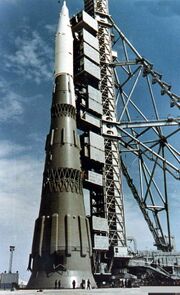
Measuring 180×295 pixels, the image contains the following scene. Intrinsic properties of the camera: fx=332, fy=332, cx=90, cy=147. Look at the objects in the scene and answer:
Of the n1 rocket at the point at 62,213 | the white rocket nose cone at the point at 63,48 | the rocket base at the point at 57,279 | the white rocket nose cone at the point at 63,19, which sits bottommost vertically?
the rocket base at the point at 57,279

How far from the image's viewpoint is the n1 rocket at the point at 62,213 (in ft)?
129

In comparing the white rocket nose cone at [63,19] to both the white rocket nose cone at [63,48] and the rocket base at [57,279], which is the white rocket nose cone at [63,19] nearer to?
the white rocket nose cone at [63,48]

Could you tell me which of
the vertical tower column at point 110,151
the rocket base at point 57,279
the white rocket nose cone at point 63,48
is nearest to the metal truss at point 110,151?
the vertical tower column at point 110,151

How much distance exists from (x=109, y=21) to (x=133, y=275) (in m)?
56.7

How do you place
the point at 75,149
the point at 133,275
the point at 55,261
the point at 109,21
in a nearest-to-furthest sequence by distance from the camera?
the point at 55,261
the point at 75,149
the point at 133,275
the point at 109,21

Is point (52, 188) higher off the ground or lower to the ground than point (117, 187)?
lower

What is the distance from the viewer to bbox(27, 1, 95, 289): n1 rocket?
129ft

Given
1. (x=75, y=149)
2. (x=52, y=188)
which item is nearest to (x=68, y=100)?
(x=75, y=149)

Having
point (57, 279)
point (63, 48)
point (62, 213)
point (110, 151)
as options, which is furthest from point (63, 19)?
point (57, 279)

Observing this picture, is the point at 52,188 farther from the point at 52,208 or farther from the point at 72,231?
the point at 72,231

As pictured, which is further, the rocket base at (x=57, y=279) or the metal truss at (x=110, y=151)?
the metal truss at (x=110, y=151)

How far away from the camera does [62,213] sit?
42.0 meters

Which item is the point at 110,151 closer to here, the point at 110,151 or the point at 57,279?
the point at 110,151

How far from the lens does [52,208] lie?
42812mm
